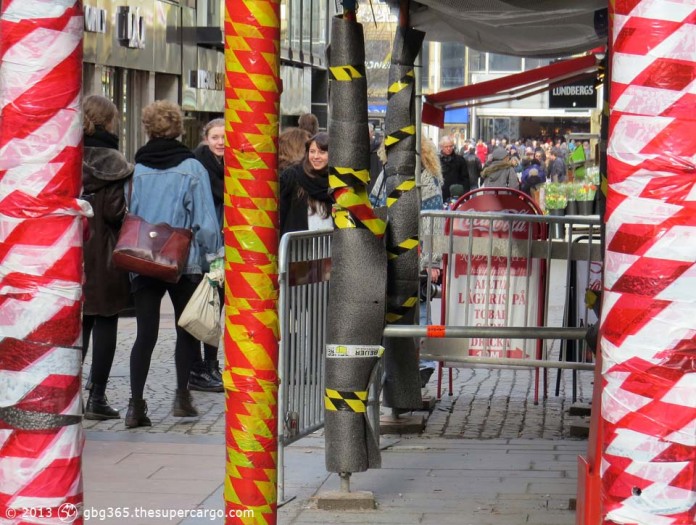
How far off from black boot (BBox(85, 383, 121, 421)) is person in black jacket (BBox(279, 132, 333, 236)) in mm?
1738

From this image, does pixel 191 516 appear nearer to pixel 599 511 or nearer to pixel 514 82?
pixel 599 511

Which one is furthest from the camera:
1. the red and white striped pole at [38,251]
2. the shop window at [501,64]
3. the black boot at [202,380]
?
the shop window at [501,64]

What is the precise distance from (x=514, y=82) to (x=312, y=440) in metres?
2.79

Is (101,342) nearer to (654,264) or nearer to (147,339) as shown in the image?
(147,339)

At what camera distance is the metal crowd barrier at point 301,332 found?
6550 mm

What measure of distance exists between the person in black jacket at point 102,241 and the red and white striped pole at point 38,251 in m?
4.50

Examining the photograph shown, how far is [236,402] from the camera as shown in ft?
15.5

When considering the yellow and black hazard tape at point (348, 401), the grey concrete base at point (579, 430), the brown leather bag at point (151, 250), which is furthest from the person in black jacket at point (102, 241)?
the grey concrete base at point (579, 430)

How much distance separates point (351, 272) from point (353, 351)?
1.23ft

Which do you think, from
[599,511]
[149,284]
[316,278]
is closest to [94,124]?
[149,284]

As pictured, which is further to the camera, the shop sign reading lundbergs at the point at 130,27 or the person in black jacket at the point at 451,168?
the shop sign reading lundbergs at the point at 130,27

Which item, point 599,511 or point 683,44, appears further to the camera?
point 599,511

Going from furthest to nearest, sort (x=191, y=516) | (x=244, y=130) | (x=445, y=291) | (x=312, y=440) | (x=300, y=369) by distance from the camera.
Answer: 1. (x=445, y=291)
2. (x=312, y=440)
3. (x=300, y=369)
4. (x=191, y=516)
5. (x=244, y=130)

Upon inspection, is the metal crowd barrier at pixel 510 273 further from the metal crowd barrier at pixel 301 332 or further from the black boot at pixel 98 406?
the black boot at pixel 98 406
